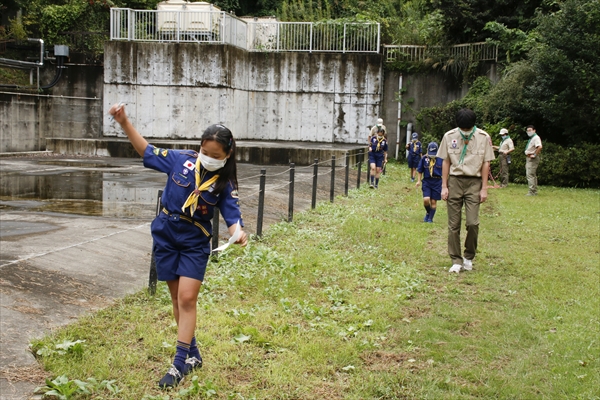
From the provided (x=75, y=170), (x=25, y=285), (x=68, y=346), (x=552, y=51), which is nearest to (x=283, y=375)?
(x=68, y=346)

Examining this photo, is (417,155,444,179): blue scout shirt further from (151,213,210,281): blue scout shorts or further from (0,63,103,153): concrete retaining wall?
(0,63,103,153): concrete retaining wall

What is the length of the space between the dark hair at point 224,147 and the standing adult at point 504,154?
17.8 meters

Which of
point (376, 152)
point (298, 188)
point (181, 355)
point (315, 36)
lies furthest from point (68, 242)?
point (315, 36)

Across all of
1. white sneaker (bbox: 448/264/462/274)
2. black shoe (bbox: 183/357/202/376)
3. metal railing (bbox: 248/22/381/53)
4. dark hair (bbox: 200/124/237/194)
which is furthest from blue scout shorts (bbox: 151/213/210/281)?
metal railing (bbox: 248/22/381/53)

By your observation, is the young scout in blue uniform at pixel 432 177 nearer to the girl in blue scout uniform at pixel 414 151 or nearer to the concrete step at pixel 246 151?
the girl in blue scout uniform at pixel 414 151

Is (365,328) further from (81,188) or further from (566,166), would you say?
(566,166)

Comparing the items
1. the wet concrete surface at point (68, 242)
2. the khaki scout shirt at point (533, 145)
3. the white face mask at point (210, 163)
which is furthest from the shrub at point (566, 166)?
the white face mask at point (210, 163)

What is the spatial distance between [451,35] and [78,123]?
633 inches

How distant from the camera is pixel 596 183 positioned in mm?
23141

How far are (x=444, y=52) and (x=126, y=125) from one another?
86.0 ft

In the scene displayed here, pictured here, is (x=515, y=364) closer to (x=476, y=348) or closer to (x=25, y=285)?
(x=476, y=348)

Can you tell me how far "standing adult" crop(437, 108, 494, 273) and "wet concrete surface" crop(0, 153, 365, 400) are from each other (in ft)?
11.6

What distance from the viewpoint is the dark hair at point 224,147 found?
490 cm

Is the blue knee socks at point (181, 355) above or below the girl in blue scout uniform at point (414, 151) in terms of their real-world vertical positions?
below
